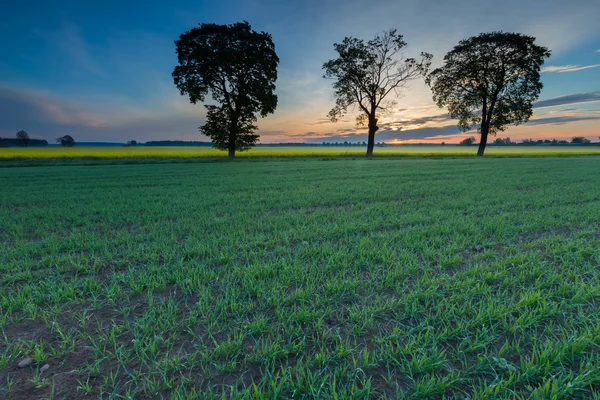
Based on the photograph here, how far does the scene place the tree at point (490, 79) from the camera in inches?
1390

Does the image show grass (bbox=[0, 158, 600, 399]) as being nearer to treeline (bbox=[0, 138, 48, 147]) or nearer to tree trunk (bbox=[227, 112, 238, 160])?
tree trunk (bbox=[227, 112, 238, 160])

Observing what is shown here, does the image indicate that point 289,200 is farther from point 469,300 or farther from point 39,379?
point 39,379

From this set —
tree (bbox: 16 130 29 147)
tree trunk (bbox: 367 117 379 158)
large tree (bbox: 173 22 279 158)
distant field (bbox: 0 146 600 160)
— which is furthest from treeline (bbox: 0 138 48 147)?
tree trunk (bbox: 367 117 379 158)

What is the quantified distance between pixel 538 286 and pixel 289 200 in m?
6.47

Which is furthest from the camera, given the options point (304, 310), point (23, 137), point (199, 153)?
point (23, 137)

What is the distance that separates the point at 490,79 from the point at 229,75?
115 ft

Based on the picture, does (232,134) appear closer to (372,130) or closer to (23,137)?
(372,130)

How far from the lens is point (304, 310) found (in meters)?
2.61

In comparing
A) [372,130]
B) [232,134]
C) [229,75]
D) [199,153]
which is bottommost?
[199,153]

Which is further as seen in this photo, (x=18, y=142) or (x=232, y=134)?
(x=18, y=142)

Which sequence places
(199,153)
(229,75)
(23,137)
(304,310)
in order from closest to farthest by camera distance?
(304,310)
(229,75)
(199,153)
(23,137)

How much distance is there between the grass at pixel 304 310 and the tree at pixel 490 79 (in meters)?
39.3

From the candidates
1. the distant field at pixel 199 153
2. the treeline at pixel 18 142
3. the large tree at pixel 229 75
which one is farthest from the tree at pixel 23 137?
the large tree at pixel 229 75

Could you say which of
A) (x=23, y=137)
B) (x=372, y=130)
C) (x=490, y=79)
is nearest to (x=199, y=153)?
(x=372, y=130)
